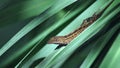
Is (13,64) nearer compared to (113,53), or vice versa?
(113,53)

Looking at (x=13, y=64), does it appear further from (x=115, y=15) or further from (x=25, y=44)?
(x=115, y=15)

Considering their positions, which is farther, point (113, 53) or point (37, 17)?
point (37, 17)

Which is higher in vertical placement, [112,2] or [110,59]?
[112,2]

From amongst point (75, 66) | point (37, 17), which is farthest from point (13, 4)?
point (75, 66)

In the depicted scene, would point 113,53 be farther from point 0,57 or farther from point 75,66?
point 0,57

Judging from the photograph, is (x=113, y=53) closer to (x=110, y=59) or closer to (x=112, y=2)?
(x=110, y=59)

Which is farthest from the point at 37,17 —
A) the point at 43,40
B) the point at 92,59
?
the point at 92,59

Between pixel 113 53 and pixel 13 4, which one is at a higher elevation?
pixel 13 4
